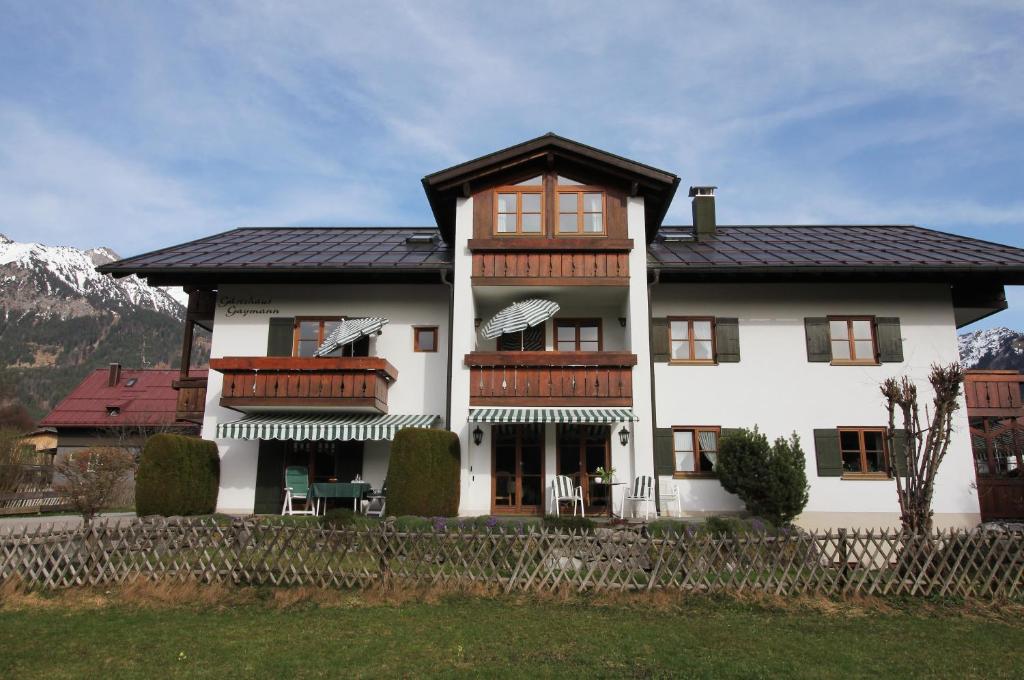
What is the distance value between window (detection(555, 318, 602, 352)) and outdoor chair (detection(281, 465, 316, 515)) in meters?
6.84

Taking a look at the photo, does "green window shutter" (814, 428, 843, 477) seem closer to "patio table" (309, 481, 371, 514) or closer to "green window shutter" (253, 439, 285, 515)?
"patio table" (309, 481, 371, 514)

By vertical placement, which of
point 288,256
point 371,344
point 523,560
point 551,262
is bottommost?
point 523,560

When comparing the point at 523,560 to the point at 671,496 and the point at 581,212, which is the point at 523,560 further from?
the point at 581,212

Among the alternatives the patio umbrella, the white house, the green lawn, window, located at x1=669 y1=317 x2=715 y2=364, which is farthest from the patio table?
window, located at x1=669 y1=317 x2=715 y2=364

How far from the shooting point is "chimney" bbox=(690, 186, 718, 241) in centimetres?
2080

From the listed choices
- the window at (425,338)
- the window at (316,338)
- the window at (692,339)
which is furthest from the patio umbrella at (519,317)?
the window at (316,338)

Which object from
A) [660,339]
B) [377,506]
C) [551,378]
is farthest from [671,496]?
[377,506]

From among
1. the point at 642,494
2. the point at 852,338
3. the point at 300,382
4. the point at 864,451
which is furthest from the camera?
the point at 852,338

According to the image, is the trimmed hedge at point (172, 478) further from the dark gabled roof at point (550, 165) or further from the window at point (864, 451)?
the window at point (864, 451)

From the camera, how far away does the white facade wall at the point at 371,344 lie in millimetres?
17141

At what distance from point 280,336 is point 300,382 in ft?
6.82

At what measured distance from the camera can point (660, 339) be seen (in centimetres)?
1730

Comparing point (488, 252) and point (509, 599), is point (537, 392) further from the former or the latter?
point (509, 599)

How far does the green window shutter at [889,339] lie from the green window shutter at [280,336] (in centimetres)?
1437
